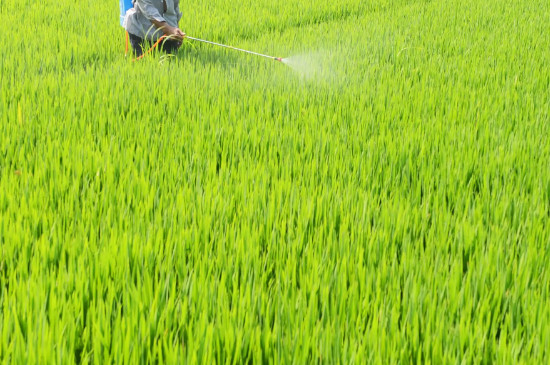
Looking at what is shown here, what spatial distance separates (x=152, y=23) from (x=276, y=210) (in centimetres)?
287

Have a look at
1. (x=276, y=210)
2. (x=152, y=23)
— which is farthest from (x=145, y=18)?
(x=276, y=210)

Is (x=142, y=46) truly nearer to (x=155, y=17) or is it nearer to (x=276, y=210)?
(x=155, y=17)

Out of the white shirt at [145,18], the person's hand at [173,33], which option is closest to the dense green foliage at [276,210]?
the person's hand at [173,33]

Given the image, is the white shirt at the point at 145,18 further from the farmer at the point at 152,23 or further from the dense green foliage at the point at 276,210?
the dense green foliage at the point at 276,210

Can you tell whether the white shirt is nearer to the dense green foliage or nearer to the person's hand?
the person's hand

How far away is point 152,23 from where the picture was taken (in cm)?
418

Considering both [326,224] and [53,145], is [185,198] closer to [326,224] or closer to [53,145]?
[326,224]

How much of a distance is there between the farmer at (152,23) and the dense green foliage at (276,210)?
0.26m

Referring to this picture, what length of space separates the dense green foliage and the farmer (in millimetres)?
262

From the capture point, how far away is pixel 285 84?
3.42 metres

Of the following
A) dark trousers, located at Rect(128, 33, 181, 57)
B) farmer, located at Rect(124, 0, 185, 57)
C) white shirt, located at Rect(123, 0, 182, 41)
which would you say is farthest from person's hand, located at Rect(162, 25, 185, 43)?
dark trousers, located at Rect(128, 33, 181, 57)

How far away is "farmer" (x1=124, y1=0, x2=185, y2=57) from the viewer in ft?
13.3

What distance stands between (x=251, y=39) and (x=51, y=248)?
12.5 ft

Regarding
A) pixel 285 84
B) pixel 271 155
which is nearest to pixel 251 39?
pixel 285 84
